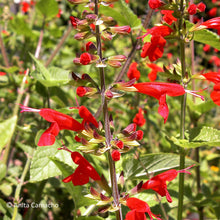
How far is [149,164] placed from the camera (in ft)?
3.75

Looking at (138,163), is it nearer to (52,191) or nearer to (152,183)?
(152,183)

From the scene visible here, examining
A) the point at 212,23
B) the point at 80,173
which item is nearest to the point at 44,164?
the point at 80,173

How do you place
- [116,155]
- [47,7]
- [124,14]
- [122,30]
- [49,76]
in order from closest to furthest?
[116,155]
[122,30]
[124,14]
[49,76]
[47,7]

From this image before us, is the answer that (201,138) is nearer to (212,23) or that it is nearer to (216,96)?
(216,96)

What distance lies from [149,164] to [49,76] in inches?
28.2

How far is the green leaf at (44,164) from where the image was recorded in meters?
1.10

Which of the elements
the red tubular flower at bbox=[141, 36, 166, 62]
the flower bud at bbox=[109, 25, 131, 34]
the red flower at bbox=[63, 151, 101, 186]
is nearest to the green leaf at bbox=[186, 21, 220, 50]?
the red tubular flower at bbox=[141, 36, 166, 62]

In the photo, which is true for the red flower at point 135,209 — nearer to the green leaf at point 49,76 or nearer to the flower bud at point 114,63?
the flower bud at point 114,63

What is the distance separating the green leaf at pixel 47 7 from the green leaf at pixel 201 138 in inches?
58.9

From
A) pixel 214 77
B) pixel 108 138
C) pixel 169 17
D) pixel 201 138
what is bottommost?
pixel 201 138

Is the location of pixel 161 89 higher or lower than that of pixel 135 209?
higher

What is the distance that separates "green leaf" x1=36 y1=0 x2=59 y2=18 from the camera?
2076 mm

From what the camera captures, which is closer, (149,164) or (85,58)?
(85,58)

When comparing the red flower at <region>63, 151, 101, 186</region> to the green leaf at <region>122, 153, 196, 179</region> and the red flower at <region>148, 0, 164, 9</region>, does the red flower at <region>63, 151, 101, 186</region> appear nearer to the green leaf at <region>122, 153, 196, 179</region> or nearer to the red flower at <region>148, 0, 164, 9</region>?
the green leaf at <region>122, 153, 196, 179</region>
